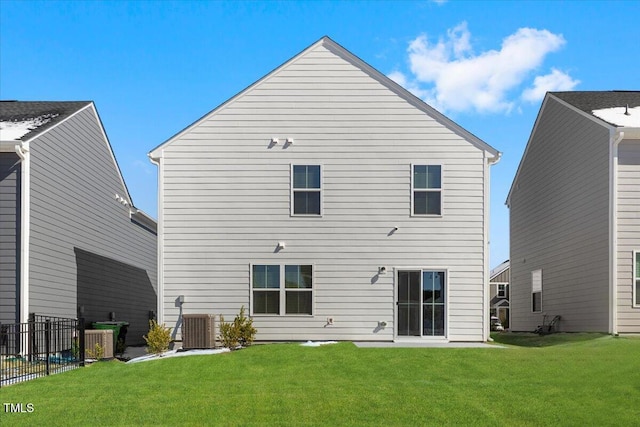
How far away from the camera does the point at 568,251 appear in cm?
2117

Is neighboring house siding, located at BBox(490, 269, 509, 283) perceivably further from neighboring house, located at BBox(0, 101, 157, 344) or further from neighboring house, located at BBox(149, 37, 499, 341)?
neighboring house, located at BBox(149, 37, 499, 341)

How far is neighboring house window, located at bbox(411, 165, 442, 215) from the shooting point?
18.4 meters

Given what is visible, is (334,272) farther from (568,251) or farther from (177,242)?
(568,251)

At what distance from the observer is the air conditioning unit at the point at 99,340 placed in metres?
16.5

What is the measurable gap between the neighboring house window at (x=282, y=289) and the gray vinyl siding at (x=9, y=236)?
5500 millimetres

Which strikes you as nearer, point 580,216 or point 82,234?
point 580,216

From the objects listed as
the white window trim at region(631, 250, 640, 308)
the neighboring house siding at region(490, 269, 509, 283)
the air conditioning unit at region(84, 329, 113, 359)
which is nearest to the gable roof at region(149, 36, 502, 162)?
Answer: the white window trim at region(631, 250, 640, 308)

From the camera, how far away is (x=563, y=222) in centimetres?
2175

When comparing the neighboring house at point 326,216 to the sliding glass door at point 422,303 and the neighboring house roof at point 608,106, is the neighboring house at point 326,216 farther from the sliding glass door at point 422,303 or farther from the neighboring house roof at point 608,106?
the neighboring house roof at point 608,106

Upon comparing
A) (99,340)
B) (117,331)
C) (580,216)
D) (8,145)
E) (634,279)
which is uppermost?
(8,145)

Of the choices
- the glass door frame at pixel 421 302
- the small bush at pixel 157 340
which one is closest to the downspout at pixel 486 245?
the glass door frame at pixel 421 302

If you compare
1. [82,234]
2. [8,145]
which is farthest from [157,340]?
[8,145]

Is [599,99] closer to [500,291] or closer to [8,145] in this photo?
[8,145]

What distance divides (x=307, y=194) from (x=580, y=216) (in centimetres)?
767
